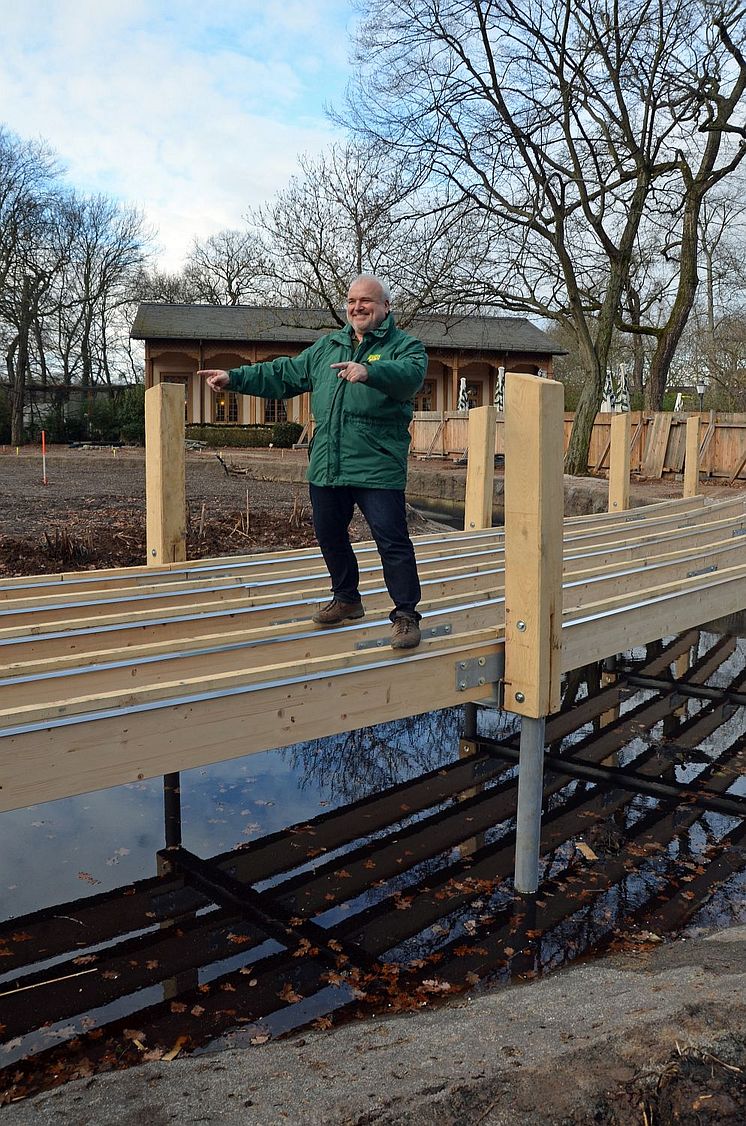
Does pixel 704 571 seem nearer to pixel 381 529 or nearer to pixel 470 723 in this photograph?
pixel 470 723

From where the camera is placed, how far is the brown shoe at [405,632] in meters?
4.01

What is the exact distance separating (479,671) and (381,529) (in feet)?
2.58

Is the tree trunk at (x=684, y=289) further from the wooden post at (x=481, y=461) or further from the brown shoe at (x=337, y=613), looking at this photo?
the brown shoe at (x=337, y=613)

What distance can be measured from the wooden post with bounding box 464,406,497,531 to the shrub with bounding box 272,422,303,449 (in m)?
25.6

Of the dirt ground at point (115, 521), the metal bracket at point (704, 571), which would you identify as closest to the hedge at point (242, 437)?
the dirt ground at point (115, 521)

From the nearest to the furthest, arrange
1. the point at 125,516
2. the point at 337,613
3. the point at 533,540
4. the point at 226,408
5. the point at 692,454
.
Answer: the point at 533,540 → the point at 337,613 → the point at 692,454 → the point at 125,516 → the point at 226,408

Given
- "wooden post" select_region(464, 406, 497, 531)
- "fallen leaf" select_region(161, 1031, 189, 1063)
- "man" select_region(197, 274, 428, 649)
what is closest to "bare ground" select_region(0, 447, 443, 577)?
"wooden post" select_region(464, 406, 497, 531)

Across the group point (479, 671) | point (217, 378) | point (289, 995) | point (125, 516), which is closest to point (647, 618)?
point (479, 671)

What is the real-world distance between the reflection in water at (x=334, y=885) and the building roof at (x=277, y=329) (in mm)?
30205

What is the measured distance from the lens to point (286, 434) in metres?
34.1

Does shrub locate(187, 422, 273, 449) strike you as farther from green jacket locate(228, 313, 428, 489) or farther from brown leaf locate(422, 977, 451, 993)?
brown leaf locate(422, 977, 451, 993)

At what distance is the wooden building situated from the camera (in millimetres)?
36625

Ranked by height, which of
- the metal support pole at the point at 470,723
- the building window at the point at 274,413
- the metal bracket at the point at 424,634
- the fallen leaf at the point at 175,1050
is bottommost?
the fallen leaf at the point at 175,1050

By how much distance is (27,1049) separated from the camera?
310 cm
